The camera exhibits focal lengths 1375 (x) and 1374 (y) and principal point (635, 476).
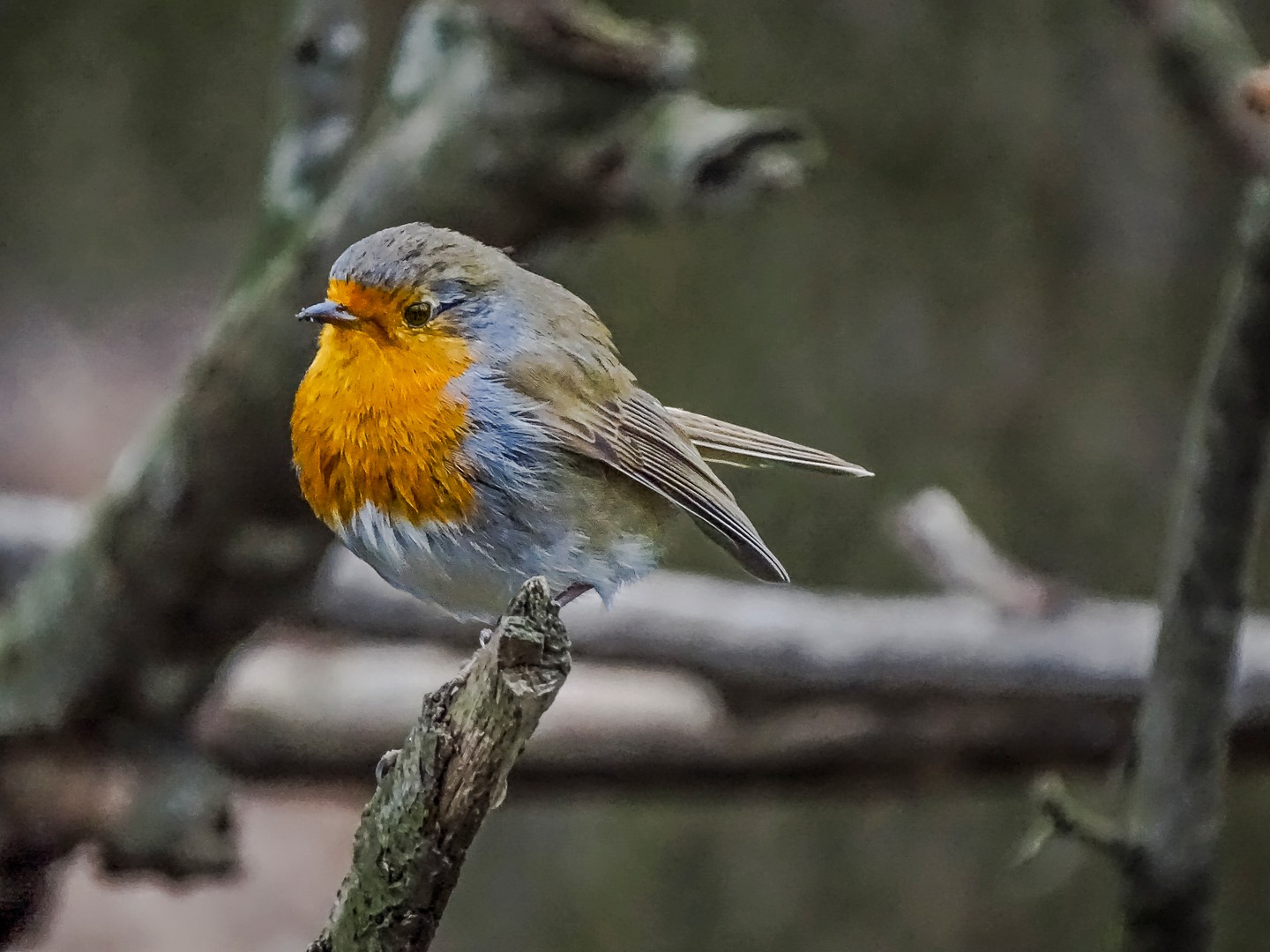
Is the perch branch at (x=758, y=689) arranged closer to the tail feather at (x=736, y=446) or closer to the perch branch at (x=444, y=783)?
the tail feather at (x=736, y=446)

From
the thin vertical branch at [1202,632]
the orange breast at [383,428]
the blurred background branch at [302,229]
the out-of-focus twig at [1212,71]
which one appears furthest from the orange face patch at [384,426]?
the thin vertical branch at [1202,632]

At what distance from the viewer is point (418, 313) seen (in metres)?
1.13

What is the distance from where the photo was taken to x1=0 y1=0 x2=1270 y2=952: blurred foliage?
151 inches

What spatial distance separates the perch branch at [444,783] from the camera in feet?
3.56

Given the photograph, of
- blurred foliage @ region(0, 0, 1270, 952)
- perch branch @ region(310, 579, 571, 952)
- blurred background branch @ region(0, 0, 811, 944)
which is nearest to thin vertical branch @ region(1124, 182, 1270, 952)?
blurred background branch @ region(0, 0, 811, 944)

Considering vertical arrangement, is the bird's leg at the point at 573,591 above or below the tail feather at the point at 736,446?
below

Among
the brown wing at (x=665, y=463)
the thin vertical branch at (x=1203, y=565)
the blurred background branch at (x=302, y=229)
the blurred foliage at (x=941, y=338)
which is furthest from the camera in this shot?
the blurred foliage at (x=941, y=338)

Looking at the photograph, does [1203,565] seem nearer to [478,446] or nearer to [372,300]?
[478,446]

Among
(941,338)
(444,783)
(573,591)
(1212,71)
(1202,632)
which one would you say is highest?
(941,338)

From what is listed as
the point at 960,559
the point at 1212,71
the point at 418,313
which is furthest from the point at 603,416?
the point at 960,559

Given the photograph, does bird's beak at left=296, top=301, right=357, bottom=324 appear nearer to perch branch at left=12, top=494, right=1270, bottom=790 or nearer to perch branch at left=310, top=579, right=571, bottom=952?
perch branch at left=310, top=579, right=571, bottom=952

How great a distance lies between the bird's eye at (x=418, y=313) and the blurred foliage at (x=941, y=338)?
2494 mm

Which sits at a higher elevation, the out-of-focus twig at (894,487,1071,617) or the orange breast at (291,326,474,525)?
the out-of-focus twig at (894,487,1071,617)

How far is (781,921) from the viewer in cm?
405
